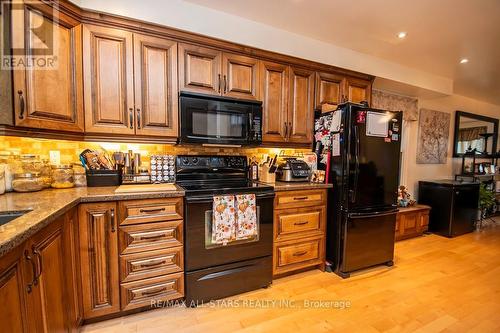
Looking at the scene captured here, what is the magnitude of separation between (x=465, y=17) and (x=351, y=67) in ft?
3.32

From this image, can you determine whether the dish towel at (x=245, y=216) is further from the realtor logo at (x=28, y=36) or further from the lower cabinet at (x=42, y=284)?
the realtor logo at (x=28, y=36)

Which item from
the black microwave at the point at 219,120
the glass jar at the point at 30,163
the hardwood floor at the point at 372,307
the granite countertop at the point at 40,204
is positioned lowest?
the hardwood floor at the point at 372,307

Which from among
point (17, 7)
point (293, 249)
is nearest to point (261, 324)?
point (293, 249)

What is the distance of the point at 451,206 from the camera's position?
11.5ft

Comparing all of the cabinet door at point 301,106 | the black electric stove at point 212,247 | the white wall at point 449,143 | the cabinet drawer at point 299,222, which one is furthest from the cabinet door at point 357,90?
the black electric stove at point 212,247

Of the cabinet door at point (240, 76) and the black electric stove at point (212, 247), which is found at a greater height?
the cabinet door at point (240, 76)

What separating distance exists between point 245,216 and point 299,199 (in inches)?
24.5

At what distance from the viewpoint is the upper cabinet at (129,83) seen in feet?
5.80

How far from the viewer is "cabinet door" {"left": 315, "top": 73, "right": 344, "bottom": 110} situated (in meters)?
2.63

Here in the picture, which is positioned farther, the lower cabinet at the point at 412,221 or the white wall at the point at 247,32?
the lower cabinet at the point at 412,221

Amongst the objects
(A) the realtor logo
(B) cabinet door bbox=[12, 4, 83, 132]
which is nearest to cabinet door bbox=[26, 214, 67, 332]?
(B) cabinet door bbox=[12, 4, 83, 132]

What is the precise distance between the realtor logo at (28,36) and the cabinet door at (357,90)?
112 inches

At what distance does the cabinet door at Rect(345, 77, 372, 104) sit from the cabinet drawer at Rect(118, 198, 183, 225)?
2389 millimetres

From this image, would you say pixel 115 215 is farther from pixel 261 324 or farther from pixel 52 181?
pixel 261 324
